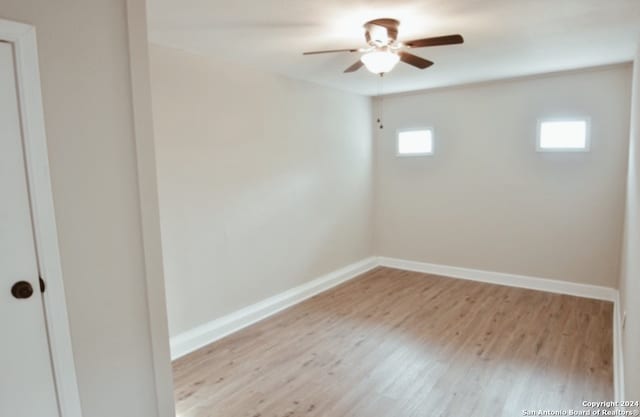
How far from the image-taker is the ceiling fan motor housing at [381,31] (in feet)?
7.80

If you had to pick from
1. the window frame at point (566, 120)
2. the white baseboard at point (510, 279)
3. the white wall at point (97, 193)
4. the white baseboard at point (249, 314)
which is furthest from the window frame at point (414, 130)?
the white wall at point (97, 193)

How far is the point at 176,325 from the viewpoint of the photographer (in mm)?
3166

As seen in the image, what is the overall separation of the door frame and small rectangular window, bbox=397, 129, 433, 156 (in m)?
4.47

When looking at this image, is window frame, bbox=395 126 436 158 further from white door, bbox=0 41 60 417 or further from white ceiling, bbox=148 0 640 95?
white door, bbox=0 41 60 417

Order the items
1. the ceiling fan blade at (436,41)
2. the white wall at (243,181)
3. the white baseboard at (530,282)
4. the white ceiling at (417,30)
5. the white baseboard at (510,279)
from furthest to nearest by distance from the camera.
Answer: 1. the white baseboard at (510,279)
2. the white baseboard at (530,282)
3. the white wall at (243,181)
4. the ceiling fan blade at (436,41)
5. the white ceiling at (417,30)

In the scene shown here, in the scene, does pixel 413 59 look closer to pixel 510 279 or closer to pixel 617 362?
pixel 617 362

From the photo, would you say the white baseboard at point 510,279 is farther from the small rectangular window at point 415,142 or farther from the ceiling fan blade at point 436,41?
the ceiling fan blade at point 436,41

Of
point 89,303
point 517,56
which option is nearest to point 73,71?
point 89,303

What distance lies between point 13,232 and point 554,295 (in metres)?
4.83

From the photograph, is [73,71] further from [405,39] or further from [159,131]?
[405,39]

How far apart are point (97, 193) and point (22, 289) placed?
463mm

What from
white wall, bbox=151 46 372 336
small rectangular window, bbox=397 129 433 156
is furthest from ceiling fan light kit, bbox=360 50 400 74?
small rectangular window, bbox=397 129 433 156

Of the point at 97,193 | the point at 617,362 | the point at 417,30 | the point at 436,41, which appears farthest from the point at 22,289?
the point at 617,362

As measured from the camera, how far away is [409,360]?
3.00m
